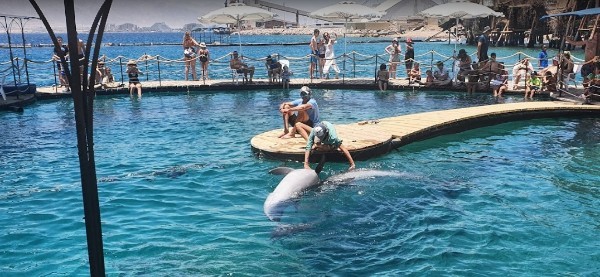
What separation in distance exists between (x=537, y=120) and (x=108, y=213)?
13.3 m

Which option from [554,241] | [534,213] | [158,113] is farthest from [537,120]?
[158,113]

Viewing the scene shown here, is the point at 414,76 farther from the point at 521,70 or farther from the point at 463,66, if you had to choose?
the point at 521,70

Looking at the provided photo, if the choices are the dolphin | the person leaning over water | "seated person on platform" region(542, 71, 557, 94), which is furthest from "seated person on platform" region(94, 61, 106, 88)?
"seated person on platform" region(542, 71, 557, 94)

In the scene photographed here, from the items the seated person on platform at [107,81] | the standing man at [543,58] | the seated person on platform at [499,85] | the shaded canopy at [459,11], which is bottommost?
the seated person on platform at [499,85]

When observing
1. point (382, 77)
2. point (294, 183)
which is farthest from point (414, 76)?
point (294, 183)

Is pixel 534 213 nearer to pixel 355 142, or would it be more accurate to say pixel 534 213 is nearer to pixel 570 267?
pixel 570 267

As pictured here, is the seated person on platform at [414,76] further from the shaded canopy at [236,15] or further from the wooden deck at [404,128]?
the shaded canopy at [236,15]

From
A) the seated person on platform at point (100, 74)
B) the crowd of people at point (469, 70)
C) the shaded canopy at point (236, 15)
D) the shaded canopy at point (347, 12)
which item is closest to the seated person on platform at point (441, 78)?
the crowd of people at point (469, 70)

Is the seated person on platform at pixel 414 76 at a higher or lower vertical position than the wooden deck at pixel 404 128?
higher

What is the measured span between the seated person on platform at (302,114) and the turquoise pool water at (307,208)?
1145 mm

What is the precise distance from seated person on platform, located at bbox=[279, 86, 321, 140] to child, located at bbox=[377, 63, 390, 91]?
36.4ft

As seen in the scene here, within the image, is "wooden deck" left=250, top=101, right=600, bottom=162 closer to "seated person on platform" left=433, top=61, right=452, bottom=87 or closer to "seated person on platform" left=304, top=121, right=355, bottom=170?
"seated person on platform" left=304, top=121, right=355, bottom=170

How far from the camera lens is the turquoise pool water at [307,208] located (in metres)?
7.09

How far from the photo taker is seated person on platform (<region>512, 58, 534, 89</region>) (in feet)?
69.3
